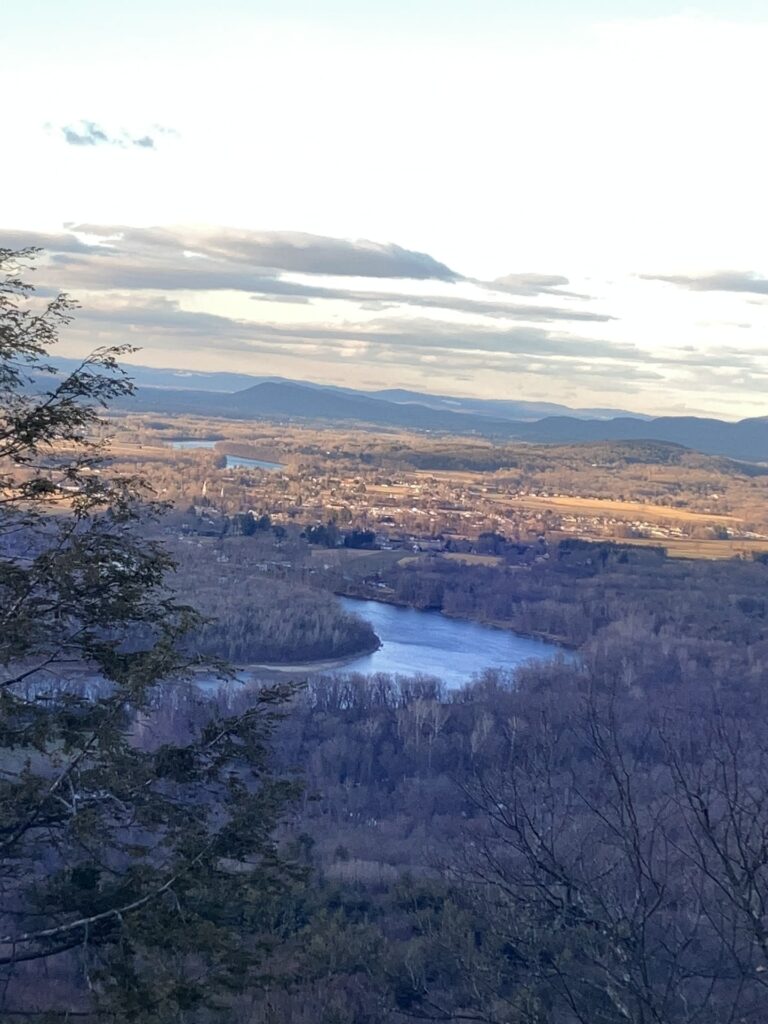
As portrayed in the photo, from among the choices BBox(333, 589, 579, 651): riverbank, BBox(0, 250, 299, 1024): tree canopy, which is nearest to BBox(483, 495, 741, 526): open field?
BBox(333, 589, 579, 651): riverbank

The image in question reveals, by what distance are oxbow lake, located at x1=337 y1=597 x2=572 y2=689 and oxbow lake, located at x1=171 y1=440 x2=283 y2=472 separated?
105 ft

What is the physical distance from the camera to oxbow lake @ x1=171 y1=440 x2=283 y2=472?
2596 inches

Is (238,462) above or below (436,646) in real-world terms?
above

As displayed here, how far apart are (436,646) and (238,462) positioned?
138 ft

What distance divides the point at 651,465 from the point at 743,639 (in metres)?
52.7

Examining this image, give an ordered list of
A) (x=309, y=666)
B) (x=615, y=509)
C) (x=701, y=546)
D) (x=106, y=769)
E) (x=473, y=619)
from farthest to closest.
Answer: (x=615, y=509)
(x=701, y=546)
(x=473, y=619)
(x=309, y=666)
(x=106, y=769)

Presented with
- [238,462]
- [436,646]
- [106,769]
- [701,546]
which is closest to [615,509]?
[701,546]

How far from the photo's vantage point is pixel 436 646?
92.5 ft

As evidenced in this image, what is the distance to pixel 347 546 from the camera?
41781 mm

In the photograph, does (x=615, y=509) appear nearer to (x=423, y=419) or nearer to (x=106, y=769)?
(x=106, y=769)

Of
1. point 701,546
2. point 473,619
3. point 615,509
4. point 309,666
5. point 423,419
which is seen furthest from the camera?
point 423,419

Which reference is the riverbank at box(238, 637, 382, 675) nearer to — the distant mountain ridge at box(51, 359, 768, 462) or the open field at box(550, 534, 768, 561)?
the open field at box(550, 534, 768, 561)

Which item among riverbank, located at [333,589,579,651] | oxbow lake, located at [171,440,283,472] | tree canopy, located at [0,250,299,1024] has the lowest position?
riverbank, located at [333,589,579,651]

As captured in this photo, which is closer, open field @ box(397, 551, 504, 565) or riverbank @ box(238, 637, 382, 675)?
riverbank @ box(238, 637, 382, 675)
